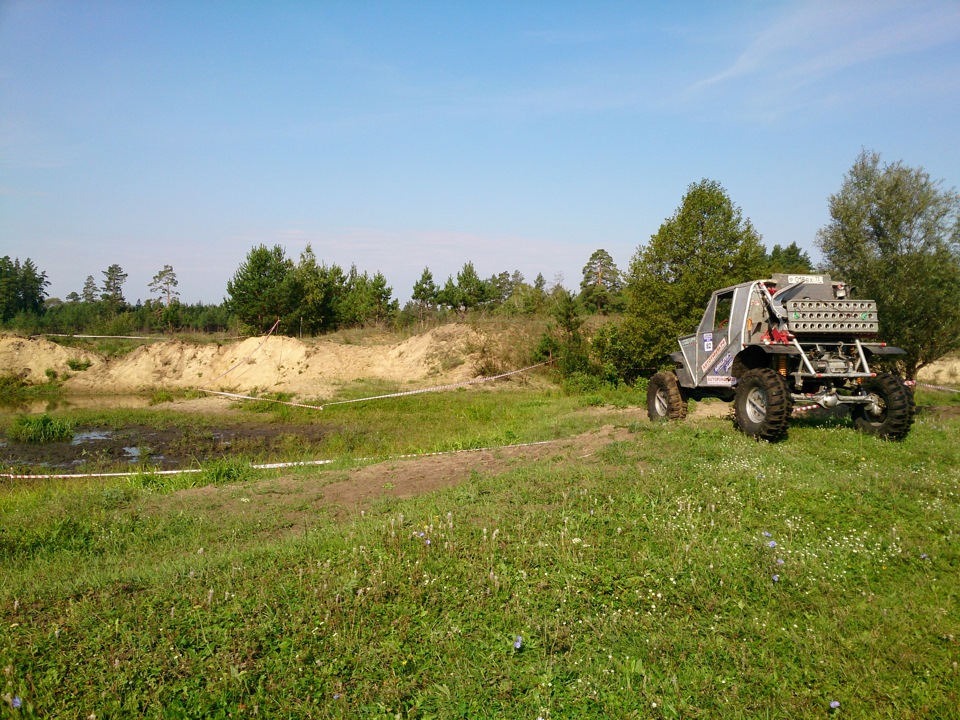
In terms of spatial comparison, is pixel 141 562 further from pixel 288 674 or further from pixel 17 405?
pixel 17 405

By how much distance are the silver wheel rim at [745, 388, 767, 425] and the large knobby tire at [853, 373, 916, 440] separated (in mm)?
1728

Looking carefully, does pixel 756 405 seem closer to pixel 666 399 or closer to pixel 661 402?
pixel 666 399

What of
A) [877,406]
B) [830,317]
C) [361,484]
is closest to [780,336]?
[830,317]

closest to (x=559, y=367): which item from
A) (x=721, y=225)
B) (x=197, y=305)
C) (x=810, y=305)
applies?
(x=721, y=225)

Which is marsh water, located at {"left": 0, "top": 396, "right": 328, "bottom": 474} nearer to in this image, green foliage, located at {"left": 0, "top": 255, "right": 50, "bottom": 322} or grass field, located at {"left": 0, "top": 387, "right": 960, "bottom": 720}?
grass field, located at {"left": 0, "top": 387, "right": 960, "bottom": 720}

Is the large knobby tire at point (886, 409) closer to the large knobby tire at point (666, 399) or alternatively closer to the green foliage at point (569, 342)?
the large knobby tire at point (666, 399)

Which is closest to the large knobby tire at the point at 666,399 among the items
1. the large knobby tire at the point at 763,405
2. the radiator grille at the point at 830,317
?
the large knobby tire at the point at 763,405

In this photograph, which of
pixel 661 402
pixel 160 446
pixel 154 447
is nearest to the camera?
pixel 661 402

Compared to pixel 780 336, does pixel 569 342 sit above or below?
below

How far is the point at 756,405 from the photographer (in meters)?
9.68

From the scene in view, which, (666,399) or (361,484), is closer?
(361,484)

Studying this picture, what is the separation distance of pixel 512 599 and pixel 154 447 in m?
12.3

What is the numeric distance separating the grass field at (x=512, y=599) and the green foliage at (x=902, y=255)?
8755mm

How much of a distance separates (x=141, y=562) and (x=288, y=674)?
8.54 feet
